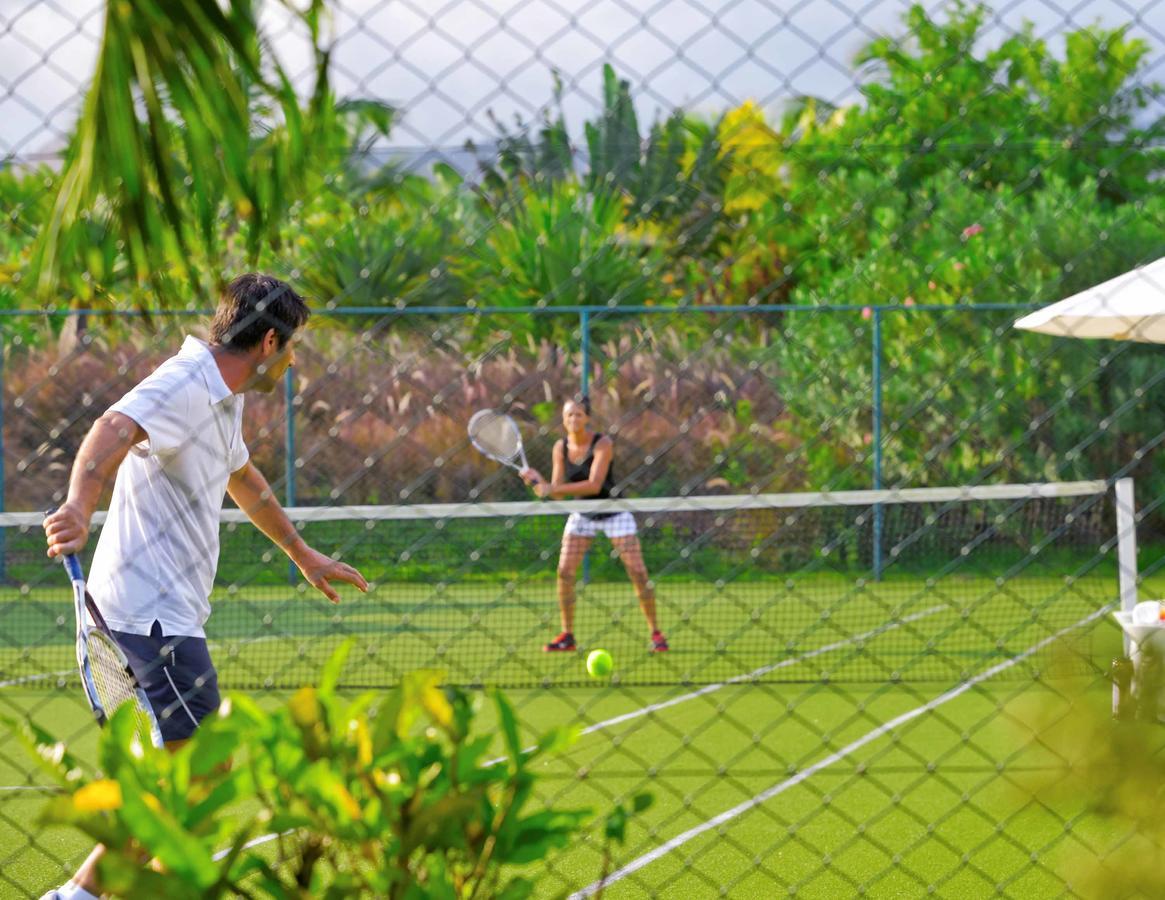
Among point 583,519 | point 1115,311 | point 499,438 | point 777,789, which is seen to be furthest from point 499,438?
point 1115,311

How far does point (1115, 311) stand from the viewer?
480 centimetres

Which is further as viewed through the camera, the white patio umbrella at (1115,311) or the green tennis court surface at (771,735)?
the white patio umbrella at (1115,311)

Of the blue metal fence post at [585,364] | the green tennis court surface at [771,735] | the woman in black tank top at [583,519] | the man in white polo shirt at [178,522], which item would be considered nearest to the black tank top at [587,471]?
the woman in black tank top at [583,519]

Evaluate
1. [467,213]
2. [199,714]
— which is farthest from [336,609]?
[199,714]

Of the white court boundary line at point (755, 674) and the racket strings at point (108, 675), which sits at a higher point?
the racket strings at point (108, 675)

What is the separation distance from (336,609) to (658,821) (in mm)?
5922

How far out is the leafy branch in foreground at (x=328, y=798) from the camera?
5.19ft

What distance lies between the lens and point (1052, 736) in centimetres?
208

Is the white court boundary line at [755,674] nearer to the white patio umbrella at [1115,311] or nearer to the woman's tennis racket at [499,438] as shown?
the white patio umbrella at [1115,311]

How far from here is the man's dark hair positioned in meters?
2.88

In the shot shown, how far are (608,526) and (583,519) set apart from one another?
0.16 m

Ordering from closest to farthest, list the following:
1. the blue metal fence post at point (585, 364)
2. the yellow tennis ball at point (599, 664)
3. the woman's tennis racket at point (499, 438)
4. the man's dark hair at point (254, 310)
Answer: the man's dark hair at point (254, 310) → the yellow tennis ball at point (599, 664) → the woman's tennis racket at point (499, 438) → the blue metal fence post at point (585, 364)

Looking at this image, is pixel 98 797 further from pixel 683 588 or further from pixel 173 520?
pixel 683 588

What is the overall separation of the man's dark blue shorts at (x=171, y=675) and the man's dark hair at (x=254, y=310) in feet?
2.26
